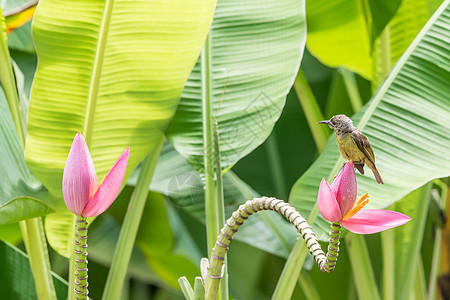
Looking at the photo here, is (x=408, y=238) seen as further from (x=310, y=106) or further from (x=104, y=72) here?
(x=104, y=72)

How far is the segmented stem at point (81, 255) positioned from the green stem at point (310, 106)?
60cm

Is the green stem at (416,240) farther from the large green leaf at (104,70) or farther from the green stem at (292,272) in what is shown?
the large green leaf at (104,70)

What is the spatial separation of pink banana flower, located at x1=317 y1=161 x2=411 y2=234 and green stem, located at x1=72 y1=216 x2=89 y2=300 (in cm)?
16

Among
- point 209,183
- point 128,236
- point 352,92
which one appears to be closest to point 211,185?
point 209,183

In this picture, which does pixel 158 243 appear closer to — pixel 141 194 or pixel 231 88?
pixel 141 194

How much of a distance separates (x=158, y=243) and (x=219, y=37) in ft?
1.50

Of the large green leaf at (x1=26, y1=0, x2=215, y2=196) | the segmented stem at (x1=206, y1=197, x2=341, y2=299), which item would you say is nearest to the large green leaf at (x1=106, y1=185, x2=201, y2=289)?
the large green leaf at (x1=26, y1=0, x2=215, y2=196)

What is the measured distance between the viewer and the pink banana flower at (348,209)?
30 centimetres

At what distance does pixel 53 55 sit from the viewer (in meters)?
0.61

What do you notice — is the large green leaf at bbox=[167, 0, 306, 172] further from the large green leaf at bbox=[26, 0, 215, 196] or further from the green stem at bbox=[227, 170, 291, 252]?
the green stem at bbox=[227, 170, 291, 252]

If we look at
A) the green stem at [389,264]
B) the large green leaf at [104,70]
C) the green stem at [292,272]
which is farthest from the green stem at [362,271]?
the large green leaf at [104,70]

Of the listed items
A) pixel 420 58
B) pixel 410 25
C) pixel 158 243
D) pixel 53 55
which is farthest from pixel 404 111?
pixel 158 243

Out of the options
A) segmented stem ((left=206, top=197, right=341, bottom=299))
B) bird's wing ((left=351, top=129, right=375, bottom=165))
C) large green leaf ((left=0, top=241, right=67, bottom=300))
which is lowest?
segmented stem ((left=206, top=197, right=341, bottom=299))

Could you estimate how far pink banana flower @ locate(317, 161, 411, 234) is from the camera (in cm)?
30
